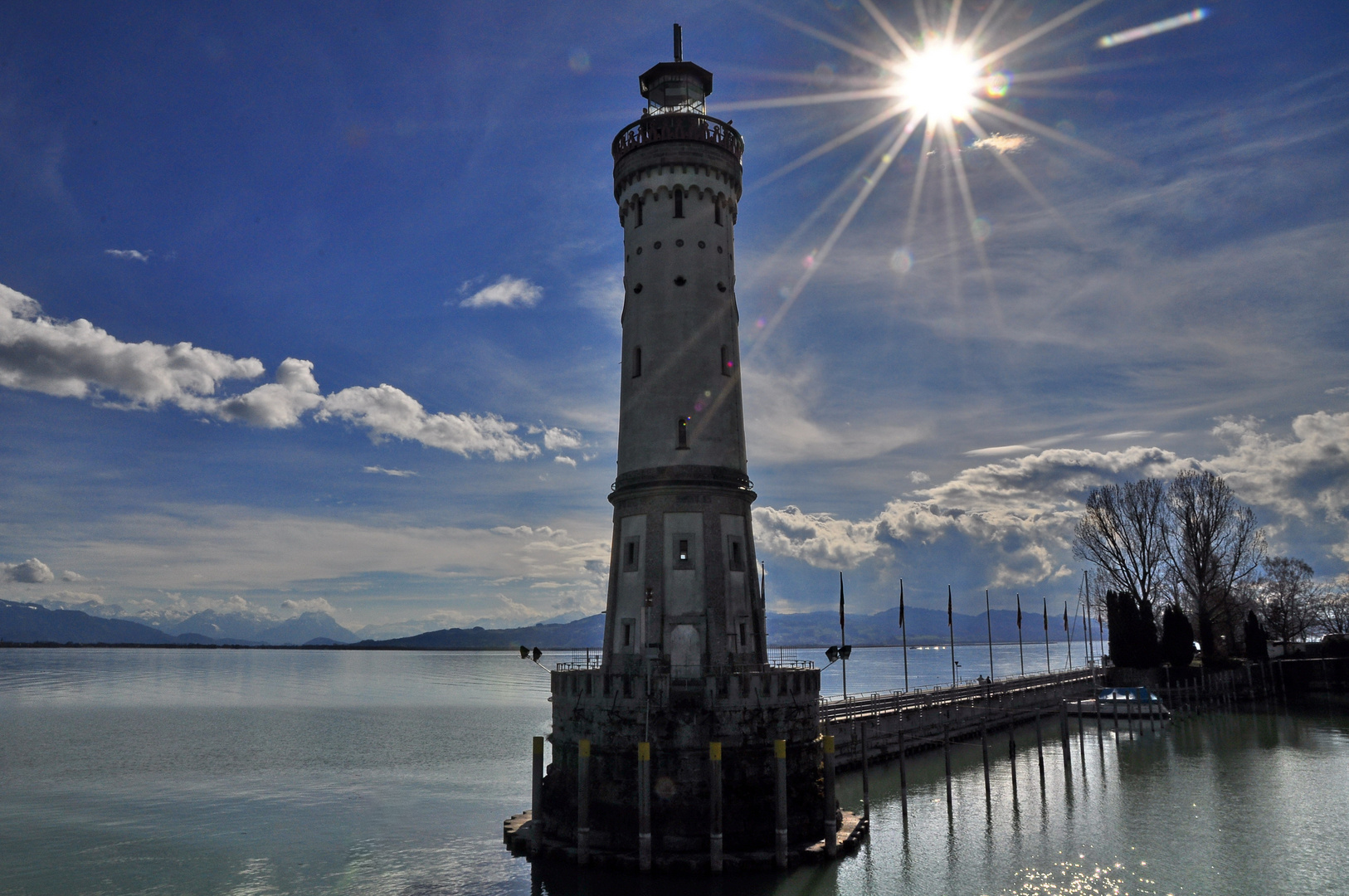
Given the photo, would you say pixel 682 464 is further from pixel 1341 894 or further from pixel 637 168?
pixel 1341 894

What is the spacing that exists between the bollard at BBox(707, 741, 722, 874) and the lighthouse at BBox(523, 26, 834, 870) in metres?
0.08

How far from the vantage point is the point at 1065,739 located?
5419 cm

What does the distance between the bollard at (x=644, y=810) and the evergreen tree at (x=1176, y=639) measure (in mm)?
79506

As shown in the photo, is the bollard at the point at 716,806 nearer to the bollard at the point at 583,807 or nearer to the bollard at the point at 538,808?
the bollard at the point at 583,807

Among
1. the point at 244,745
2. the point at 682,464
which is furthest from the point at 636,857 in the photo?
the point at 244,745

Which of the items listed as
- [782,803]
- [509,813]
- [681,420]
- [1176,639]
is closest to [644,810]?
[782,803]

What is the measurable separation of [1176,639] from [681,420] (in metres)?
77.2

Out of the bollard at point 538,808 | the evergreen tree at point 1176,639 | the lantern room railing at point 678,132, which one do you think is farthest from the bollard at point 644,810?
the evergreen tree at point 1176,639

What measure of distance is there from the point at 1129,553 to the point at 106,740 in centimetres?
10896

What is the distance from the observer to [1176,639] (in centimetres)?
9031

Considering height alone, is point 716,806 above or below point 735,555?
below

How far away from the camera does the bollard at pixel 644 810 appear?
30719 millimetres

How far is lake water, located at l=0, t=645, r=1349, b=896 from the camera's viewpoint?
32219 mm

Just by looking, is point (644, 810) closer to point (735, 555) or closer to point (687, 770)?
point (687, 770)
